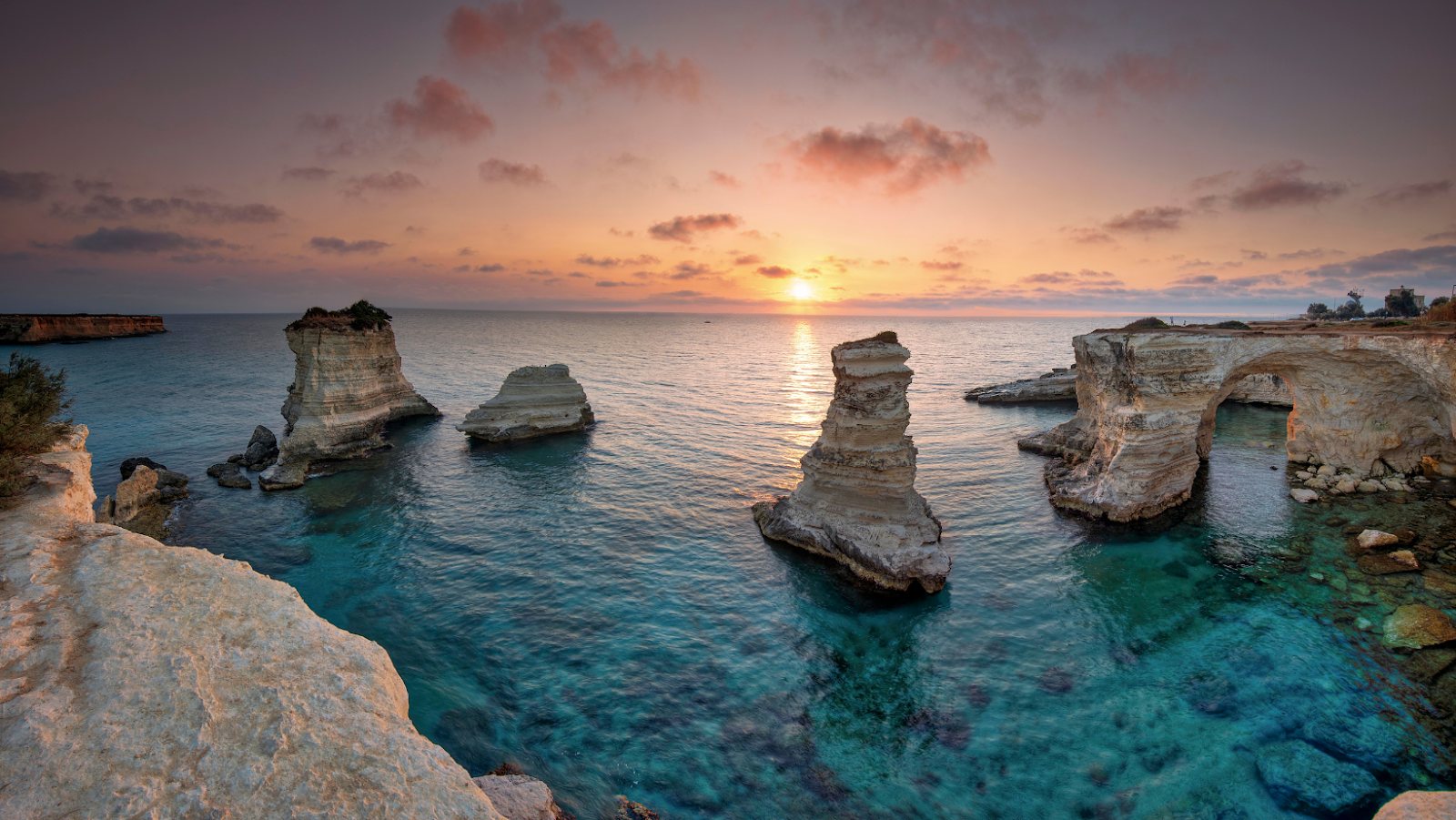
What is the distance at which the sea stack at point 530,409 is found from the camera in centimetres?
3712

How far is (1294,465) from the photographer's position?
89.7 ft

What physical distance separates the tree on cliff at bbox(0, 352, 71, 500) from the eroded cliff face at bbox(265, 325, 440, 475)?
16.8m

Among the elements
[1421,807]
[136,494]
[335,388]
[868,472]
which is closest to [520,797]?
[1421,807]

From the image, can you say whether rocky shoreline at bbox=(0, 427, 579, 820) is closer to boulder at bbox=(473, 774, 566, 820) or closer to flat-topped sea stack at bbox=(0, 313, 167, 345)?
boulder at bbox=(473, 774, 566, 820)

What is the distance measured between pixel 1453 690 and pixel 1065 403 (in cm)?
4118

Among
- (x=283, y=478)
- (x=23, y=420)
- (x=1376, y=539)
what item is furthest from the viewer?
(x=283, y=478)

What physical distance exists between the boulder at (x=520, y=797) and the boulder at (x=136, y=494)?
980 inches

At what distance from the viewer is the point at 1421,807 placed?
7777 millimetres

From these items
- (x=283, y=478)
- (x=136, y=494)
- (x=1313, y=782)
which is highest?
(x=136, y=494)

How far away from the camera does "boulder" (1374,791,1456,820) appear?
25.0ft

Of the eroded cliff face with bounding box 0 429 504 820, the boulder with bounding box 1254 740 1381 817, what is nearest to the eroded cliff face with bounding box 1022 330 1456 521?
the boulder with bounding box 1254 740 1381 817

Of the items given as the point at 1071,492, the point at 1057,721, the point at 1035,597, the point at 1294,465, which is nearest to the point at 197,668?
the point at 1057,721

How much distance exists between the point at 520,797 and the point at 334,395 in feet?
110

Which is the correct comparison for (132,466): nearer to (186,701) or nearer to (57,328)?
(186,701)
